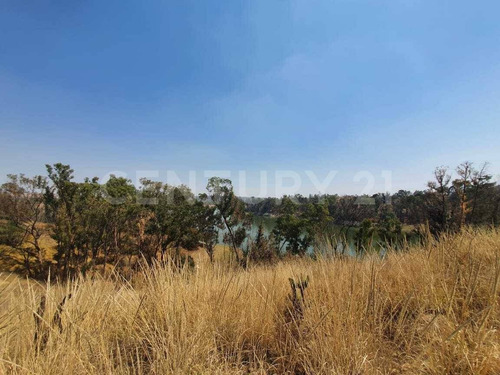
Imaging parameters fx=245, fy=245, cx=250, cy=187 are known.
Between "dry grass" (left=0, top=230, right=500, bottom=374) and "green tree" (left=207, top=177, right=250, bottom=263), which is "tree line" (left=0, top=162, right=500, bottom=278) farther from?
"dry grass" (left=0, top=230, right=500, bottom=374)

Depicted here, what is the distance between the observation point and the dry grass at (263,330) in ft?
5.15

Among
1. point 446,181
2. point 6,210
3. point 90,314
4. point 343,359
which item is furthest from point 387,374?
point 6,210

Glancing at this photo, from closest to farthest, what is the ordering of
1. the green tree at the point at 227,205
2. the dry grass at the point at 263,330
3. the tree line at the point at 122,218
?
the dry grass at the point at 263,330, the tree line at the point at 122,218, the green tree at the point at 227,205

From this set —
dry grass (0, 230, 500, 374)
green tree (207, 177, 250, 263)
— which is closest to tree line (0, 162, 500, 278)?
green tree (207, 177, 250, 263)

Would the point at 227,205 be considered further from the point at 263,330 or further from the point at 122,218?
the point at 263,330

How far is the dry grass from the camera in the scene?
1.57 m

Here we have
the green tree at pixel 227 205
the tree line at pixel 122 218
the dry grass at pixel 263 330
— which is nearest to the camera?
the dry grass at pixel 263 330

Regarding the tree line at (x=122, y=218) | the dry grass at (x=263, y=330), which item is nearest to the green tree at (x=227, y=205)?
the tree line at (x=122, y=218)

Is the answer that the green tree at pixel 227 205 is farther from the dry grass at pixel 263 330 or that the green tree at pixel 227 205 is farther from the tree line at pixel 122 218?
the dry grass at pixel 263 330

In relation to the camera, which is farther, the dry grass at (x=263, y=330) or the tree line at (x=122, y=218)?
the tree line at (x=122, y=218)

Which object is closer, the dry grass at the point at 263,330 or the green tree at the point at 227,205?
the dry grass at the point at 263,330

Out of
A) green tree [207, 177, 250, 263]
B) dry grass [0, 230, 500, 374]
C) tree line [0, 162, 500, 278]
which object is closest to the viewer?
dry grass [0, 230, 500, 374]

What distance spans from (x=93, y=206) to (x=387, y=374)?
28.3 meters

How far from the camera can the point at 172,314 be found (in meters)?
2.24
